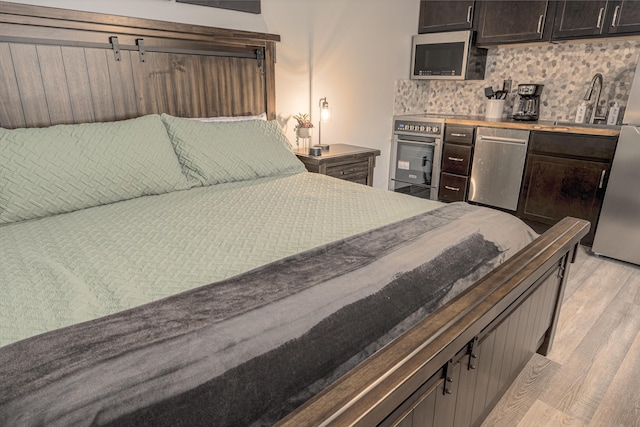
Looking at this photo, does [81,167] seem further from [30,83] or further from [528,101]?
[528,101]

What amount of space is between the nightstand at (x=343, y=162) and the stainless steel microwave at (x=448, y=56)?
4.31 ft

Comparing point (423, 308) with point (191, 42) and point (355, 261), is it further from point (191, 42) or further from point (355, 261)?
point (191, 42)

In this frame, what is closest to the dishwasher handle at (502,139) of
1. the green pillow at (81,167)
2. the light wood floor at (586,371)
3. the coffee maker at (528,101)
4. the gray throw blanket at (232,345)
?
the coffee maker at (528,101)

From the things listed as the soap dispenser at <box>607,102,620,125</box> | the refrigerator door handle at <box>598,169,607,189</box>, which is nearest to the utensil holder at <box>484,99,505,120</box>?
the soap dispenser at <box>607,102,620,125</box>

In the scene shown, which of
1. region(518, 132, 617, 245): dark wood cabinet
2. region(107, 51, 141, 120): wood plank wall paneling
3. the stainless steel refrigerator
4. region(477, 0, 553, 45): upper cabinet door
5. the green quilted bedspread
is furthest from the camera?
region(477, 0, 553, 45): upper cabinet door

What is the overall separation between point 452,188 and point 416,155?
0.51 m

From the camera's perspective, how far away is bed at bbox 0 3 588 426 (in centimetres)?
76

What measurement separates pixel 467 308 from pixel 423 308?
0.41ft

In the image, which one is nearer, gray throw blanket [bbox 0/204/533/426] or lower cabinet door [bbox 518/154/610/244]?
gray throw blanket [bbox 0/204/533/426]

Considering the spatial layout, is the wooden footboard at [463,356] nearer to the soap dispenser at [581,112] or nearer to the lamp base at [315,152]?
the lamp base at [315,152]

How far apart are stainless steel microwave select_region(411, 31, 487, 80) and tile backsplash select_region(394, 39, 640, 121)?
0.19 metres

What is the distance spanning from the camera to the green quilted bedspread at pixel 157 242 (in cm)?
103

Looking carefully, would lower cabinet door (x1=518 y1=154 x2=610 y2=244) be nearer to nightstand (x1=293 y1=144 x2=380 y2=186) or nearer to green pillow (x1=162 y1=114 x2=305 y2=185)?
nightstand (x1=293 y1=144 x2=380 y2=186)

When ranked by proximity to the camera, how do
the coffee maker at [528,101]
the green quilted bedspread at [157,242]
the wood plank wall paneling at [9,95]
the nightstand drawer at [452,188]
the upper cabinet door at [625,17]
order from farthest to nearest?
the nightstand drawer at [452,188], the coffee maker at [528,101], the upper cabinet door at [625,17], the wood plank wall paneling at [9,95], the green quilted bedspread at [157,242]
